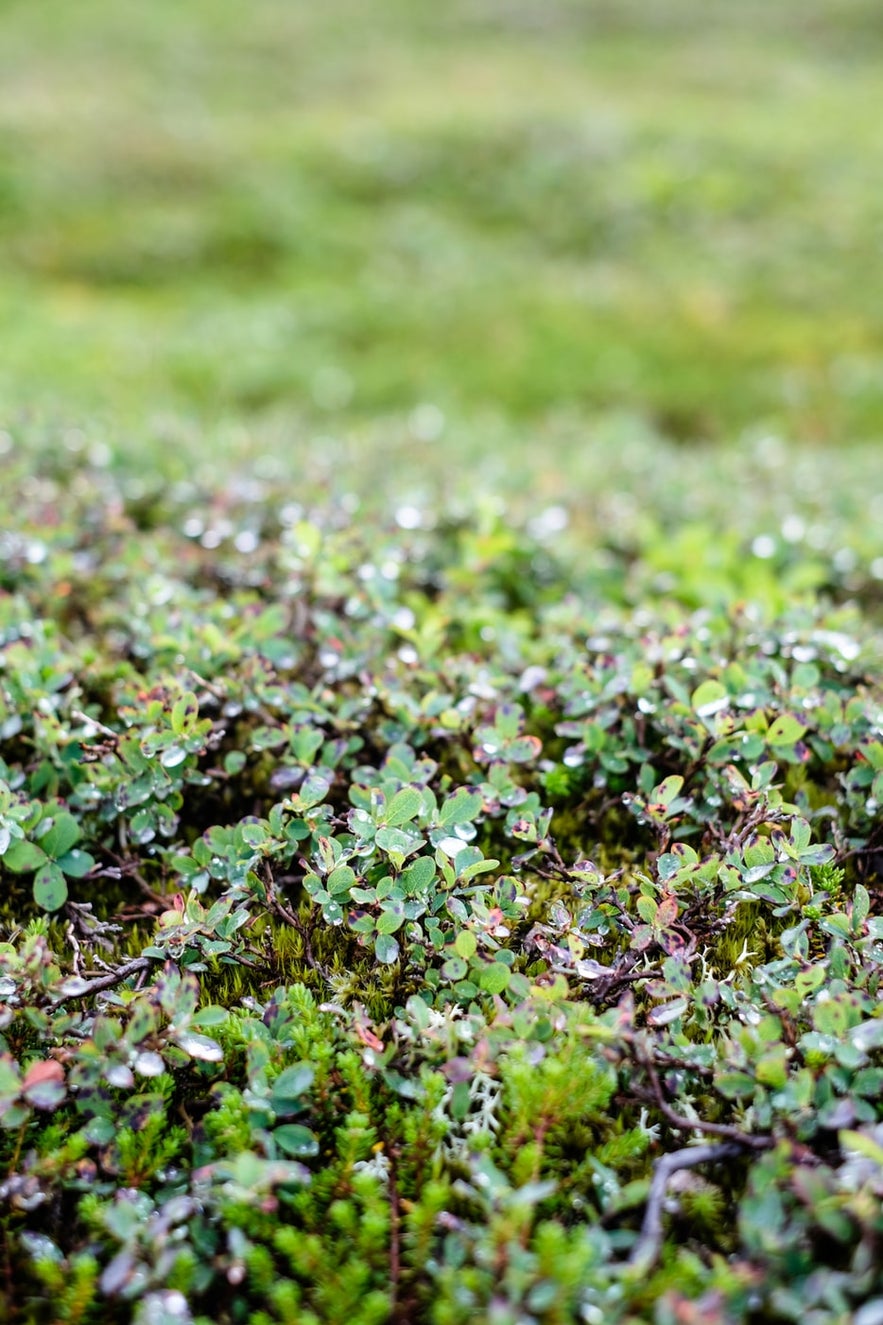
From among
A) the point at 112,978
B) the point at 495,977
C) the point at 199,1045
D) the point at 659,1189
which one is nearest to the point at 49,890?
the point at 112,978

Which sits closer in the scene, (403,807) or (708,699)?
(403,807)

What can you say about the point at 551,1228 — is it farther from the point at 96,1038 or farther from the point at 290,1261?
the point at 96,1038

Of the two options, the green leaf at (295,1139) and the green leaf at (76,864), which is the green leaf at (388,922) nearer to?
the green leaf at (295,1139)

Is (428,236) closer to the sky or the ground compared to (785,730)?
closer to the ground

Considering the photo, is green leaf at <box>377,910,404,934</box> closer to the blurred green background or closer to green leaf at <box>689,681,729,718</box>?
green leaf at <box>689,681,729,718</box>

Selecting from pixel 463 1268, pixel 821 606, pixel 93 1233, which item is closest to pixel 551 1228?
pixel 463 1268

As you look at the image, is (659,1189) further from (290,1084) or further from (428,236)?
(428,236)
